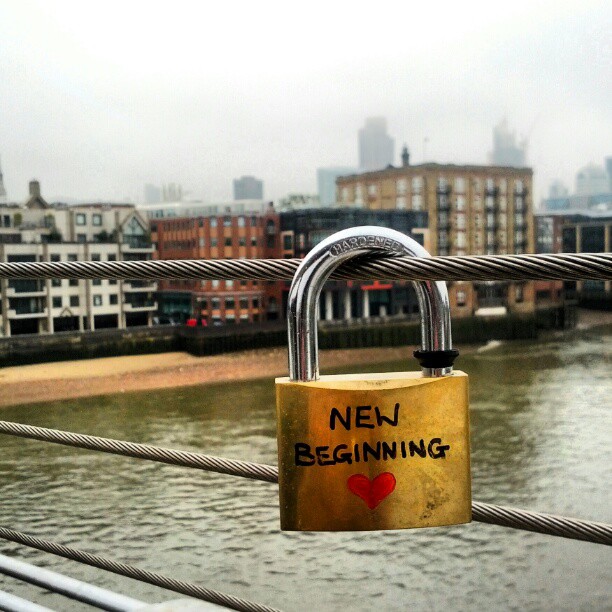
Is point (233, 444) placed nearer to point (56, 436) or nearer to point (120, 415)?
A: point (120, 415)

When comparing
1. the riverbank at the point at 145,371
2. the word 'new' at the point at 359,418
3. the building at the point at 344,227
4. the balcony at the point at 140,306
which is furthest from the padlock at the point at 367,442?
the balcony at the point at 140,306

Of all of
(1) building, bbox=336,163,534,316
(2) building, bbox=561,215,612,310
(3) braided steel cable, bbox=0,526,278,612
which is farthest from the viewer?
(2) building, bbox=561,215,612,310

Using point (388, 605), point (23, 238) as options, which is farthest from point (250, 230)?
point (388, 605)

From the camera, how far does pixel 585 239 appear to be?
2447 cm

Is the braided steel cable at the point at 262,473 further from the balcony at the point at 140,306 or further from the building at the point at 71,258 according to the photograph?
the balcony at the point at 140,306

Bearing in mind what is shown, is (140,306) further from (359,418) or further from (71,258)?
(359,418)

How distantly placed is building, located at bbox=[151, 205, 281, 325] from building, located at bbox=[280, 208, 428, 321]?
0.49 m

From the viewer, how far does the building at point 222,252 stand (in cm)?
1977

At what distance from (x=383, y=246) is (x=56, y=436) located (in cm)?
36

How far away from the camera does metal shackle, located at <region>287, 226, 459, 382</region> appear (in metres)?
0.41

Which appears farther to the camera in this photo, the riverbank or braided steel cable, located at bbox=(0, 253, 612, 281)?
the riverbank

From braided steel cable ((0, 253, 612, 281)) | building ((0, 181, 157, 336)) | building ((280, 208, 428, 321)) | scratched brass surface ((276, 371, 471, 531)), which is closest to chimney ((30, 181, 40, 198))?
building ((0, 181, 157, 336))

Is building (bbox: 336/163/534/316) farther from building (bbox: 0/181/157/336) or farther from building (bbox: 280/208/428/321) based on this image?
building (bbox: 0/181/157/336)

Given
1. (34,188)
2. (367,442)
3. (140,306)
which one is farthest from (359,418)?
(34,188)
